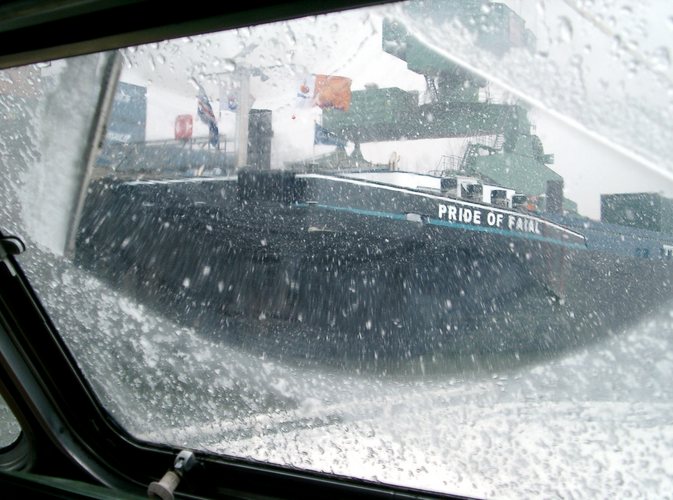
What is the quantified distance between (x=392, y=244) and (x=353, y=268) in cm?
51

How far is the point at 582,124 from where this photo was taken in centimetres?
200

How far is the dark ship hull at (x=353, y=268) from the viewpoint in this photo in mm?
3002

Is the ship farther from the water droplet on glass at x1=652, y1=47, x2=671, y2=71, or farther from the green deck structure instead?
the water droplet on glass at x1=652, y1=47, x2=671, y2=71

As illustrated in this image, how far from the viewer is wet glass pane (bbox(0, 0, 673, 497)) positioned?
1856mm

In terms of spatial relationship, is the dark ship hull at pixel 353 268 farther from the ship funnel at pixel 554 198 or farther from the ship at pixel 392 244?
the ship funnel at pixel 554 198

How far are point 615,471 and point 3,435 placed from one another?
76.2 inches

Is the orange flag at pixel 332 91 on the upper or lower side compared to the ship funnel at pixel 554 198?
upper

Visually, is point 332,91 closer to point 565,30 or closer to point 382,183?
point 565,30

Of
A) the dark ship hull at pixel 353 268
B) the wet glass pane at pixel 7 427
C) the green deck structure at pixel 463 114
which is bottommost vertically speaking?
the wet glass pane at pixel 7 427

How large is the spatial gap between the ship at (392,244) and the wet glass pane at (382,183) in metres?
0.02

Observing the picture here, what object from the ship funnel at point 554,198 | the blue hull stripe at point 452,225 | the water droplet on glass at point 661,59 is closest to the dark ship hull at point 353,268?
the blue hull stripe at point 452,225

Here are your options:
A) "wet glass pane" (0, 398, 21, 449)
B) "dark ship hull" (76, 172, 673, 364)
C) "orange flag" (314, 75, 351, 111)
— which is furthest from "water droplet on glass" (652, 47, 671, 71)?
"wet glass pane" (0, 398, 21, 449)

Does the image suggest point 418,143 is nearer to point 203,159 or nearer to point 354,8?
point 203,159

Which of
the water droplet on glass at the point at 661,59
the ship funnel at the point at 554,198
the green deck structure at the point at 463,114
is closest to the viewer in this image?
the water droplet on glass at the point at 661,59
